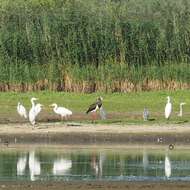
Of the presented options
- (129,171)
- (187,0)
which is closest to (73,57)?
(187,0)

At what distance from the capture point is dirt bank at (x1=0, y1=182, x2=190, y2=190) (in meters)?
16.5

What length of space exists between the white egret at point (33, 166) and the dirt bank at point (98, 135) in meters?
3.33

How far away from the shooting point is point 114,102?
3666 cm

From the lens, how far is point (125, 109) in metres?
34.8

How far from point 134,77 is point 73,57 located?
9.92 ft

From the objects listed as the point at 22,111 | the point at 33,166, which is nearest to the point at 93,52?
the point at 22,111

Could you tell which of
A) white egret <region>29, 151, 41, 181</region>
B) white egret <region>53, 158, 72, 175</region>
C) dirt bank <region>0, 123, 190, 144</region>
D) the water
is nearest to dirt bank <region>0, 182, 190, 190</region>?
the water

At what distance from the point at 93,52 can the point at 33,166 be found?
68.3 ft

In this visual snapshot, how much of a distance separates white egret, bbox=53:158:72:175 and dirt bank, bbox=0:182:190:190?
2.30 m

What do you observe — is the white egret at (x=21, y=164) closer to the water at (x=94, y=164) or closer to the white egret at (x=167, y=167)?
the water at (x=94, y=164)

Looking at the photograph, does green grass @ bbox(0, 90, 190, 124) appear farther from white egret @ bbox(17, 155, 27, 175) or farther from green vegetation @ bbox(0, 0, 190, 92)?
white egret @ bbox(17, 155, 27, 175)

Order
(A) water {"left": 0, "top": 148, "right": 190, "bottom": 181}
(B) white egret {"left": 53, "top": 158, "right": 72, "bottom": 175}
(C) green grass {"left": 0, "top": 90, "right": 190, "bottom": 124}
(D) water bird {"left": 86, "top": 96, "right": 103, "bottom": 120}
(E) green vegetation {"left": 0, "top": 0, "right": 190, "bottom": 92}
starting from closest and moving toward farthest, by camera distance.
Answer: (A) water {"left": 0, "top": 148, "right": 190, "bottom": 181} → (B) white egret {"left": 53, "top": 158, "right": 72, "bottom": 175} → (D) water bird {"left": 86, "top": 96, "right": 103, "bottom": 120} → (C) green grass {"left": 0, "top": 90, "right": 190, "bottom": 124} → (E) green vegetation {"left": 0, "top": 0, "right": 190, "bottom": 92}

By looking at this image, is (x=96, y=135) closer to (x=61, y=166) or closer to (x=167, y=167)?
(x=61, y=166)

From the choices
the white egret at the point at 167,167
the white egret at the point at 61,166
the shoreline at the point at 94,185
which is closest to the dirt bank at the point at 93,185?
the shoreline at the point at 94,185
